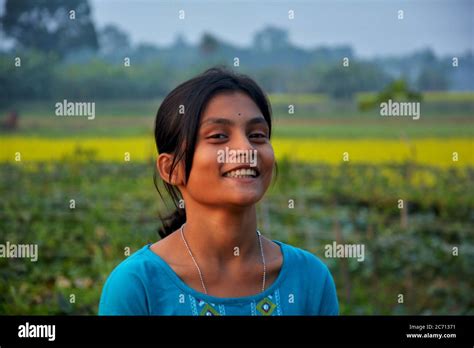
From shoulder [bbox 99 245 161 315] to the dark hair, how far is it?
24cm

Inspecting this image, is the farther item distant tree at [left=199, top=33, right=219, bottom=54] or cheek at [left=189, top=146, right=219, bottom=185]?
distant tree at [left=199, top=33, right=219, bottom=54]

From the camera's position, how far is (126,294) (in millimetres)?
1594

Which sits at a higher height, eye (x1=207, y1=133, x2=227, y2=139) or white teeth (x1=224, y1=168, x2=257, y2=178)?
eye (x1=207, y1=133, x2=227, y2=139)

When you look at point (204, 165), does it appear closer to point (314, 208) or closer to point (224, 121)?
point (224, 121)

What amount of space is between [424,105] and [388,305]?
165 cm

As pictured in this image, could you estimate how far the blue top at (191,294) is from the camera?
160cm

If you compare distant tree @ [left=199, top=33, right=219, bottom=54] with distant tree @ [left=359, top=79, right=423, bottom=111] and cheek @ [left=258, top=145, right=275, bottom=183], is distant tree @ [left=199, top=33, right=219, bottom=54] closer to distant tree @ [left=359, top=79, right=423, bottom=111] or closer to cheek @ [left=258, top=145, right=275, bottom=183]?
distant tree @ [left=359, top=79, right=423, bottom=111]

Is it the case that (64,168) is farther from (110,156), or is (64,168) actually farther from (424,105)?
(424,105)

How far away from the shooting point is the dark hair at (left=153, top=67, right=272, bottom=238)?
168 cm

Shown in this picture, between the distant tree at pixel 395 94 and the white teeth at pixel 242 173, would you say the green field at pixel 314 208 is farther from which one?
the white teeth at pixel 242 173

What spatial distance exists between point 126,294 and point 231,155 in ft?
1.22

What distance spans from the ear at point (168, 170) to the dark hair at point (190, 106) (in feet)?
0.03

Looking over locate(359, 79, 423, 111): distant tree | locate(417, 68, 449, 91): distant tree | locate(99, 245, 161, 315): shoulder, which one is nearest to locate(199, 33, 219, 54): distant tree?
locate(359, 79, 423, 111): distant tree

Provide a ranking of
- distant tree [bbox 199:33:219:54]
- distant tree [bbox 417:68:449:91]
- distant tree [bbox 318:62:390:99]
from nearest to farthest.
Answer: distant tree [bbox 417:68:449:91], distant tree [bbox 318:62:390:99], distant tree [bbox 199:33:219:54]
